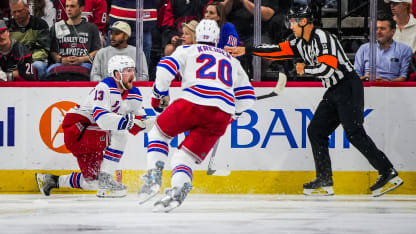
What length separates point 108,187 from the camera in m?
4.63

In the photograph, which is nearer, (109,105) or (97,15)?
(109,105)

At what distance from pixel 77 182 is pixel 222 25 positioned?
1.61 metres

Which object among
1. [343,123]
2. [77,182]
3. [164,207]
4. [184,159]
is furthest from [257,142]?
[164,207]

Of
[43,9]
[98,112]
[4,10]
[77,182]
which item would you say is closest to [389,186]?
[98,112]

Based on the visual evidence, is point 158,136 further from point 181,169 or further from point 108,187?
point 108,187

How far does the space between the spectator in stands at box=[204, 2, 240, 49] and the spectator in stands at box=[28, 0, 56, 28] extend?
1.21 meters

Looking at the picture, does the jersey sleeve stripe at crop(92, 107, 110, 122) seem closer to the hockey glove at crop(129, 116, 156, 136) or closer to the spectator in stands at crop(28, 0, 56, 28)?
the hockey glove at crop(129, 116, 156, 136)

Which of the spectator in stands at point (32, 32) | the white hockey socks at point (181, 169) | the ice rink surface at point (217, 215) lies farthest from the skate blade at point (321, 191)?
the spectator in stands at point (32, 32)

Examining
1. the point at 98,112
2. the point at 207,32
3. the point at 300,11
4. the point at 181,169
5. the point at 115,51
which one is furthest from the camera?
the point at 115,51

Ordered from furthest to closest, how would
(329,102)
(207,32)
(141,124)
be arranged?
(329,102)
(141,124)
(207,32)

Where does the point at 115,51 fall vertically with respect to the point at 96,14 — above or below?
below

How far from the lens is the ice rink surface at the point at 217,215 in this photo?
125 inches

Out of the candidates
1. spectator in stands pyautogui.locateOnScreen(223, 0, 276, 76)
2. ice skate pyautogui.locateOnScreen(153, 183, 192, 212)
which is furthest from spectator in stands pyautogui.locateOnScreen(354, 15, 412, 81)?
→ ice skate pyautogui.locateOnScreen(153, 183, 192, 212)

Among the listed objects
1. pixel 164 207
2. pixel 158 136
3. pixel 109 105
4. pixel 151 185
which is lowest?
pixel 164 207
